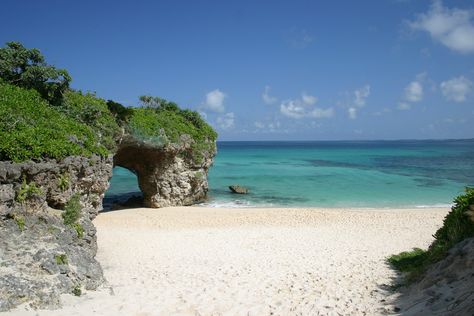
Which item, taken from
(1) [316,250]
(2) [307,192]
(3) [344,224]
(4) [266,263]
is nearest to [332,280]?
(4) [266,263]

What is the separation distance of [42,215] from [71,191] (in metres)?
2.06

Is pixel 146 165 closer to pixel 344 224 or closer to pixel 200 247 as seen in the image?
pixel 200 247

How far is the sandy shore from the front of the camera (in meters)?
9.93

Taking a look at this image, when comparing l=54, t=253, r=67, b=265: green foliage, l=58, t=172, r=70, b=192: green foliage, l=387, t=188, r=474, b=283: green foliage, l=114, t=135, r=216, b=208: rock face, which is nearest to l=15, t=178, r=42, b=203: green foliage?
l=58, t=172, r=70, b=192: green foliage

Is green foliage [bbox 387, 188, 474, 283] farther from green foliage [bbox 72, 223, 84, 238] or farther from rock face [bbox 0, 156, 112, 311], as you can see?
green foliage [bbox 72, 223, 84, 238]

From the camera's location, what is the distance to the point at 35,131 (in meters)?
12.6

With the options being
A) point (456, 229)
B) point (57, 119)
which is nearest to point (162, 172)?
point (57, 119)

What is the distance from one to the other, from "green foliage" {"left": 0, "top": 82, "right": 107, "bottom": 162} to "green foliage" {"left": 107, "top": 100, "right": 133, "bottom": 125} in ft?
15.7

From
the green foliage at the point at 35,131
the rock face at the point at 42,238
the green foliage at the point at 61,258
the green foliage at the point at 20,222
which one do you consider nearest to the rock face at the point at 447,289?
the rock face at the point at 42,238

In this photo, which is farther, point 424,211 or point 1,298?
point 424,211

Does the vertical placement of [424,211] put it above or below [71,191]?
below

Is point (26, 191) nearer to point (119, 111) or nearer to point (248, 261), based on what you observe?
point (248, 261)

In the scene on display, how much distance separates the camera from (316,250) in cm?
1562

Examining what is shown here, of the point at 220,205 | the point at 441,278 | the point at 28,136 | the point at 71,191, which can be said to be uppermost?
the point at 28,136
